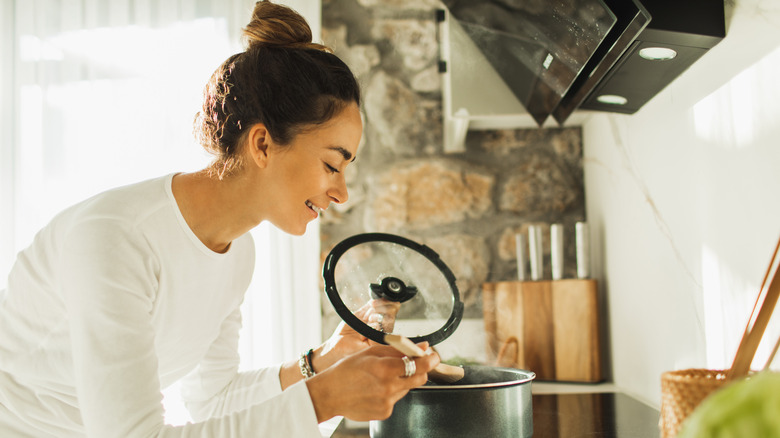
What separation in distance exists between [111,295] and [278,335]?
3.93ft

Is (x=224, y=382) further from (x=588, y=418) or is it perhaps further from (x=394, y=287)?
(x=588, y=418)

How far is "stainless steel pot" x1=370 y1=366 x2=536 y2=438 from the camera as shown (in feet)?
2.72

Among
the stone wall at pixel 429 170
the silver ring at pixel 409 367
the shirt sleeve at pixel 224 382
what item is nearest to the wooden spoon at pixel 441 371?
the silver ring at pixel 409 367

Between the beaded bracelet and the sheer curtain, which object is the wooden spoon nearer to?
the beaded bracelet

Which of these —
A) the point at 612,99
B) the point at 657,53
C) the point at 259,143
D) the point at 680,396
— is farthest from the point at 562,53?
the point at 680,396

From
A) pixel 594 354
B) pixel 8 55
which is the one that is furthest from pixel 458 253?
pixel 8 55

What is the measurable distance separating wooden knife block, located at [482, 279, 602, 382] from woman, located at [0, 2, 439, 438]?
2.17 feet

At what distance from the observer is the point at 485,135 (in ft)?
6.25

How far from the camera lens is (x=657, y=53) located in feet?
3.23

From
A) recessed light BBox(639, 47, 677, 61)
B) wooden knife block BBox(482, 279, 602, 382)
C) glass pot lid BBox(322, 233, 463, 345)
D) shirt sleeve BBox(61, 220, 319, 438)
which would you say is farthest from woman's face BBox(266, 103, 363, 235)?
wooden knife block BBox(482, 279, 602, 382)

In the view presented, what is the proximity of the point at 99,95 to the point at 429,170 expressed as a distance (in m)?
1.20

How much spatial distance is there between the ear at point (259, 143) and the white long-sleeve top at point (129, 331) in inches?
6.3

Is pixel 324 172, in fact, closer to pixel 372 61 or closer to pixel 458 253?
pixel 458 253

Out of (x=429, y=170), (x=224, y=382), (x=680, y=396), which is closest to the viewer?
(x=680, y=396)
